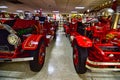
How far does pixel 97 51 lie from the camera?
328 centimetres

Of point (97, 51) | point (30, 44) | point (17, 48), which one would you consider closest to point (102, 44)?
point (97, 51)

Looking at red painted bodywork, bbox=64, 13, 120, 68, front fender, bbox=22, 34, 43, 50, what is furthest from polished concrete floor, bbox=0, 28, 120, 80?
front fender, bbox=22, 34, 43, 50

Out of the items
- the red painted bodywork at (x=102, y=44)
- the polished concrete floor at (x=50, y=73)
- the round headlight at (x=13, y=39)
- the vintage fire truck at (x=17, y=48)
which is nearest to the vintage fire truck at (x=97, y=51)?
the red painted bodywork at (x=102, y=44)

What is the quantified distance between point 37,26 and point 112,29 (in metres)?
2.25

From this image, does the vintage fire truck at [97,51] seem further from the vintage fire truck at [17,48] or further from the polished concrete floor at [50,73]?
the vintage fire truck at [17,48]

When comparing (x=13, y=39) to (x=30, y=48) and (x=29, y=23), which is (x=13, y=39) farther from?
(x=29, y=23)

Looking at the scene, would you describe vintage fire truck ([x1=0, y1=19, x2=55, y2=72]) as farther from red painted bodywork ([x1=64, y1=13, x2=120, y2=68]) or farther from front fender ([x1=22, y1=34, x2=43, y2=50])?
red painted bodywork ([x1=64, y1=13, x2=120, y2=68])

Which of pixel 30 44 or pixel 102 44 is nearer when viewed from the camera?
pixel 30 44

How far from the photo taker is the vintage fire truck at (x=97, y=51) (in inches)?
122

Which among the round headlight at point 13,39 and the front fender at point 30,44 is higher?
the round headlight at point 13,39

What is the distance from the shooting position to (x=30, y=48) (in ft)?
10.6

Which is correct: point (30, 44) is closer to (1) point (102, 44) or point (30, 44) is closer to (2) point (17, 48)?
(2) point (17, 48)

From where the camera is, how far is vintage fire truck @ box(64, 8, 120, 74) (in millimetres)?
3104

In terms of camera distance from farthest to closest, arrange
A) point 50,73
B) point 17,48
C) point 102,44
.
→ point 102,44 → point 50,73 → point 17,48
